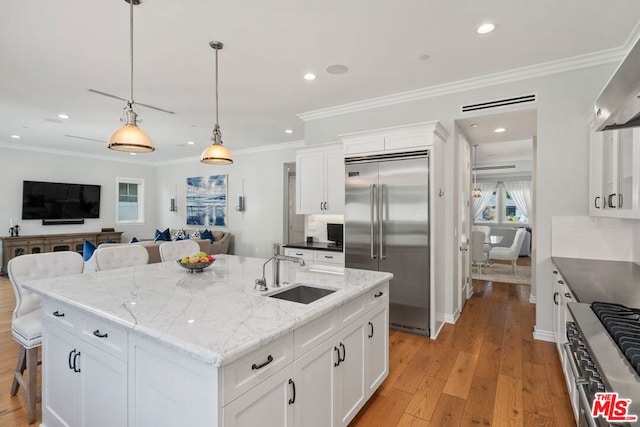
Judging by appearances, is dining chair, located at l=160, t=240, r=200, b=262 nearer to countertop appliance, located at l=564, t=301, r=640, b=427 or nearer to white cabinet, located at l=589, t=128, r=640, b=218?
countertop appliance, located at l=564, t=301, r=640, b=427

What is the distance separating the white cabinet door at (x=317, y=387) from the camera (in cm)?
154

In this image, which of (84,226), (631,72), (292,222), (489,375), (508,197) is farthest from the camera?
(508,197)

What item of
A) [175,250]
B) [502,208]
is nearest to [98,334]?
[175,250]

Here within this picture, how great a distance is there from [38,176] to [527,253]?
12905 millimetres

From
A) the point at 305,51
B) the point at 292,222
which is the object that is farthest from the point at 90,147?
the point at 305,51

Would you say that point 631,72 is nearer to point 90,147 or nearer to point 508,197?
point 90,147

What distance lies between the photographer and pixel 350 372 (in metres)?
1.98

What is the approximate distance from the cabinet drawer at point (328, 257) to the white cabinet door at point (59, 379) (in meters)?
3.02

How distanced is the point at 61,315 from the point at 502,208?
11.5 metres

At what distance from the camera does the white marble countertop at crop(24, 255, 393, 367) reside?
4.07 ft

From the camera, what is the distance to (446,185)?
3920 mm

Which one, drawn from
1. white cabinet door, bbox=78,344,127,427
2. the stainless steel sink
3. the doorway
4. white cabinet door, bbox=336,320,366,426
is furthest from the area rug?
white cabinet door, bbox=78,344,127,427

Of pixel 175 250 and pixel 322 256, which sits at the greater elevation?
pixel 175 250

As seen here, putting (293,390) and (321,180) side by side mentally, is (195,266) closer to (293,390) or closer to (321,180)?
(293,390)
